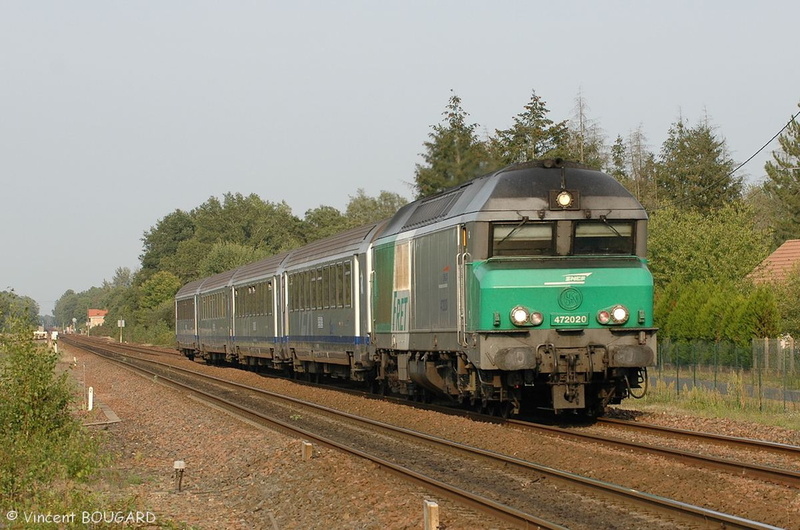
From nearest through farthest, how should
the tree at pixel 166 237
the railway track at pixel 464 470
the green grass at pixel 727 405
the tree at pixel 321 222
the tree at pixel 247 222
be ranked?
the railway track at pixel 464 470
the green grass at pixel 727 405
the tree at pixel 321 222
the tree at pixel 247 222
the tree at pixel 166 237

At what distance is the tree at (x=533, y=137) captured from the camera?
48.7 m

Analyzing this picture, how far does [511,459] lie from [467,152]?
12.5 meters

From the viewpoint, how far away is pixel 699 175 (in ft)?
253

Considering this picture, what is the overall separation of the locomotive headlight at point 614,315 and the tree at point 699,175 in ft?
204

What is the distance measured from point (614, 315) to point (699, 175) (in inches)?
2576

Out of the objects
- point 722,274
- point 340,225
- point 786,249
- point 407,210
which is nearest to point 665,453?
point 407,210

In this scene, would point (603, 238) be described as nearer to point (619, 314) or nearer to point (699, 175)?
point (619, 314)

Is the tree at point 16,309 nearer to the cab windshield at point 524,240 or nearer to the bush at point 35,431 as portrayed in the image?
the bush at point 35,431

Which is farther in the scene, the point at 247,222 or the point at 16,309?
the point at 247,222

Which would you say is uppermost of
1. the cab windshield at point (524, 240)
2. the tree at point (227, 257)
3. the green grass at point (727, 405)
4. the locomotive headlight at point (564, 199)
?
the tree at point (227, 257)

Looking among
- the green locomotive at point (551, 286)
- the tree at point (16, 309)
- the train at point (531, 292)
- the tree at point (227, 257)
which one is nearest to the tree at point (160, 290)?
the tree at point (227, 257)

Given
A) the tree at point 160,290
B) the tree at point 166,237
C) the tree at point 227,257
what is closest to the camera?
the tree at point 227,257

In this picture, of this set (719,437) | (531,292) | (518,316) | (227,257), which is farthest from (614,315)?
(227,257)

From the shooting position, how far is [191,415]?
21.7 metres
